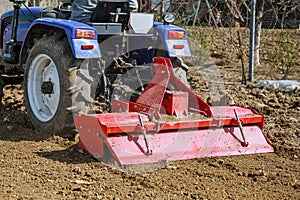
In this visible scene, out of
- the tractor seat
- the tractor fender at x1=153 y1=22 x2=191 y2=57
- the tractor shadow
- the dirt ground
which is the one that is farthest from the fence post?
the tractor shadow

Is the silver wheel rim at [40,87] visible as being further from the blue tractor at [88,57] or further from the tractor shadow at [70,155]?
the tractor shadow at [70,155]

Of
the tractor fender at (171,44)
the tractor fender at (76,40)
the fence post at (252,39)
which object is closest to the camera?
the tractor fender at (76,40)

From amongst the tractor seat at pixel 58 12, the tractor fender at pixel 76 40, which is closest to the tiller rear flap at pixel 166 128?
the tractor fender at pixel 76 40

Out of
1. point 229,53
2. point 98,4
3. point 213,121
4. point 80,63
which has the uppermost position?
point 98,4

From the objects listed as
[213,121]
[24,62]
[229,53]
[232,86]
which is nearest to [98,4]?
[24,62]

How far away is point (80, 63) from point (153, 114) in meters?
0.83

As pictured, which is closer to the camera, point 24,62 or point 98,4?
point 98,4

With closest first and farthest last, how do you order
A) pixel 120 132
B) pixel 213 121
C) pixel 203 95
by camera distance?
pixel 120 132
pixel 213 121
pixel 203 95

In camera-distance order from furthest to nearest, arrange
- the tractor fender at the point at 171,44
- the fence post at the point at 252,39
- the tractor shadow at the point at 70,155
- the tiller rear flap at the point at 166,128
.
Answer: the fence post at the point at 252,39 → the tractor fender at the point at 171,44 → the tractor shadow at the point at 70,155 → the tiller rear flap at the point at 166,128

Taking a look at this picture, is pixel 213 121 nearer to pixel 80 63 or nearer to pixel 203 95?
pixel 80 63

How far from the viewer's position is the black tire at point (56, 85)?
16.3 feet

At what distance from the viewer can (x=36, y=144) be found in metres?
5.00

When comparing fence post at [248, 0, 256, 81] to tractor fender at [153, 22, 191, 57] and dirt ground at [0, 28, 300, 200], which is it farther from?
tractor fender at [153, 22, 191, 57]

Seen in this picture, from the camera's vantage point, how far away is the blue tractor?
4.96 metres
